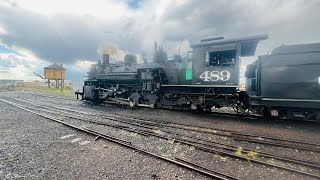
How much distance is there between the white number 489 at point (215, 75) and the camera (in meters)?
8.46

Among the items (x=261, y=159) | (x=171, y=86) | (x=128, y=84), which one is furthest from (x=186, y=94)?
(x=261, y=159)

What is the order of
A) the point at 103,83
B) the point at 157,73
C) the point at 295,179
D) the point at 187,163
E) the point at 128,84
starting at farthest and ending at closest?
the point at 103,83, the point at 128,84, the point at 157,73, the point at 187,163, the point at 295,179

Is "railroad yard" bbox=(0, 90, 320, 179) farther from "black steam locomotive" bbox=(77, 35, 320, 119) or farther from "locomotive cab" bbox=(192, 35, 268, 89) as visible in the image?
"locomotive cab" bbox=(192, 35, 268, 89)

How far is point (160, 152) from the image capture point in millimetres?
4785

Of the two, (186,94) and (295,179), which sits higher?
(186,94)

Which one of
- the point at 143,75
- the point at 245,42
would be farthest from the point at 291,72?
the point at 143,75

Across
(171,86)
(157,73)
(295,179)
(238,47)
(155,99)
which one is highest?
(238,47)

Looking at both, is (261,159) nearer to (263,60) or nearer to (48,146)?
(263,60)

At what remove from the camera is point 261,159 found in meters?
4.33

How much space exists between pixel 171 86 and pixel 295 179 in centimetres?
721

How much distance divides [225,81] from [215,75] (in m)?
0.54

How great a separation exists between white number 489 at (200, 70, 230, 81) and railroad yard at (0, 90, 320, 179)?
7.04 feet

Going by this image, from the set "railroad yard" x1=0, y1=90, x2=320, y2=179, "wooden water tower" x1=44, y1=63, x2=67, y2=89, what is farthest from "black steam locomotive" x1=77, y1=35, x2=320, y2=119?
"wooden water tower" x1=44, y1=63, x2=67, y2=89

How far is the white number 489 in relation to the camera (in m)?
8.46
